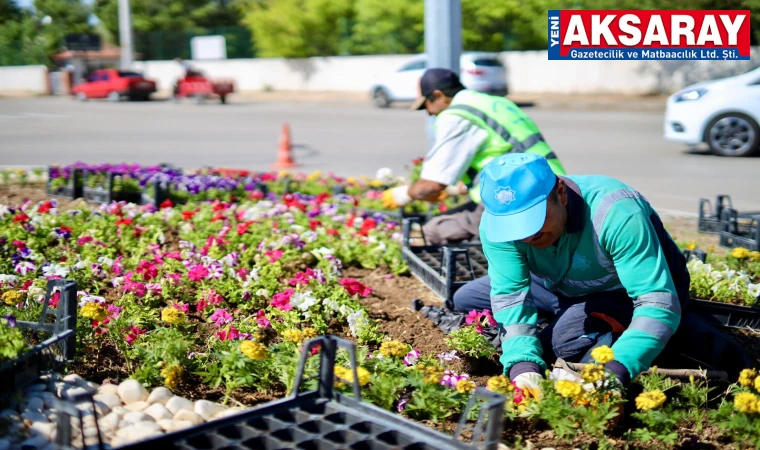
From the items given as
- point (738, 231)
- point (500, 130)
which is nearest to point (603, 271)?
point (500, 130)

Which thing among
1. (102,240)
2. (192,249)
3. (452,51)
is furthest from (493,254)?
(452,51)

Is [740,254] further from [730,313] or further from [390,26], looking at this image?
[390,26]

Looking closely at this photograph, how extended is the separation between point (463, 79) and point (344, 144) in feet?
33.2

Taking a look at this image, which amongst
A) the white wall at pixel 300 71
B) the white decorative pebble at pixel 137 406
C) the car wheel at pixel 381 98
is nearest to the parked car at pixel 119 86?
the white wall at pixel 300 71

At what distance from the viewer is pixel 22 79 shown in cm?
4869

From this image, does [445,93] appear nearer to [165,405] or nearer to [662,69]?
[165,405]

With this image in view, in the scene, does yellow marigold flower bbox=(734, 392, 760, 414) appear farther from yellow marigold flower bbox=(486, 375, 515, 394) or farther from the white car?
the white car

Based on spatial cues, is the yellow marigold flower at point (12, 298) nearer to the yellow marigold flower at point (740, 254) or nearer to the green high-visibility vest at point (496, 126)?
the green high-visibility vest at point (496, 126)

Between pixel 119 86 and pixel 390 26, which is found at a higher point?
pixel 390 26

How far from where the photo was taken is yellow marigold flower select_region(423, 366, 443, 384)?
10.5ft

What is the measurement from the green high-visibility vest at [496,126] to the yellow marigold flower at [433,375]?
2.43m

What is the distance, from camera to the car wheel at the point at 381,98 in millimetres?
26698

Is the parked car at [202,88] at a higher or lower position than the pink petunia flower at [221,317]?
higher

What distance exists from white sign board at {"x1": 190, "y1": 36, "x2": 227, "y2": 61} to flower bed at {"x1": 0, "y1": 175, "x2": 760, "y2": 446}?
36994mm
